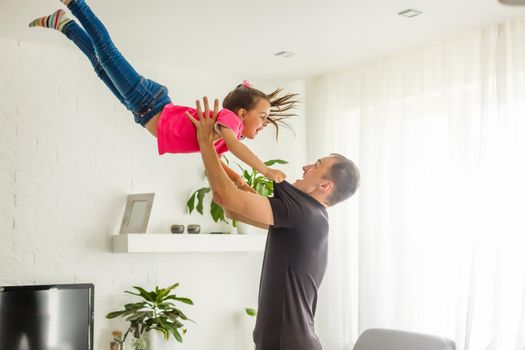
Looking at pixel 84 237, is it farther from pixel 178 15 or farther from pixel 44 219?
pixel 178 15

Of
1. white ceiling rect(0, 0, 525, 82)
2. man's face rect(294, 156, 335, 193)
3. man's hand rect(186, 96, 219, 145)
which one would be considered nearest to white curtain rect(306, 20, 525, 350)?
white ceiling rect(0, 0, 525, 82)

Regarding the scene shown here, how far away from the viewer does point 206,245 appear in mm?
4559

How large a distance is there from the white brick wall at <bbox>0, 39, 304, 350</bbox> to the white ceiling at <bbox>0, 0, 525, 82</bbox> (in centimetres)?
26

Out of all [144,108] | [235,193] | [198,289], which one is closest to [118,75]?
[144,108]

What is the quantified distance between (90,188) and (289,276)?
2219 millimetres

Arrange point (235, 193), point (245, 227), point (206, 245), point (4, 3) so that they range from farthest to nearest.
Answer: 1. point (245, 227)
2. point (206, 245)
3. point (4, 3)
4. point (235, 193)

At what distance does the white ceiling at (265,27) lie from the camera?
3.49 m

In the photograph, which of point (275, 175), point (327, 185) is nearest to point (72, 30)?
point (275, 175)

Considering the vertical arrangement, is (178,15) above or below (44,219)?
above

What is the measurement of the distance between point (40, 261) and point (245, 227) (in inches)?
56.4

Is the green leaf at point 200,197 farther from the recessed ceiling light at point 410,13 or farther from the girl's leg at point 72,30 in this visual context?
the girl's leg at point 72,30

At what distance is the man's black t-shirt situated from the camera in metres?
2.48

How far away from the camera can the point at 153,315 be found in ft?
14.0

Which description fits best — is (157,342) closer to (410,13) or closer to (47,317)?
(47,317)
